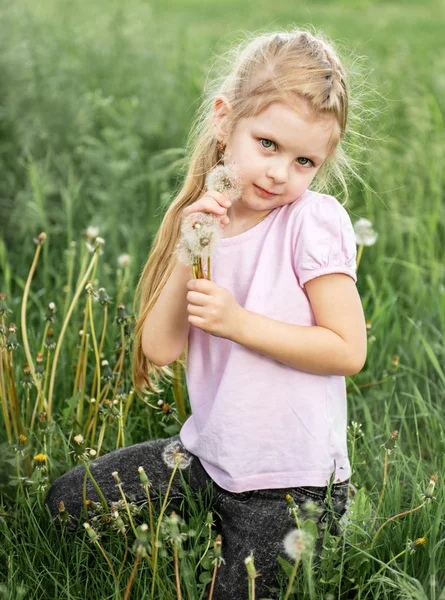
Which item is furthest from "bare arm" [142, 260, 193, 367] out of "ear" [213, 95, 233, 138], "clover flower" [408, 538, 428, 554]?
"clover flower" [408, 538, 428, 554]

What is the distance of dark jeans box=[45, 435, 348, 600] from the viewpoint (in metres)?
1.98

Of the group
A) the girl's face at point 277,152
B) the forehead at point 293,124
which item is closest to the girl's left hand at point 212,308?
the girl's face at point 277,152

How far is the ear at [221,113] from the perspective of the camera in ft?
6.47

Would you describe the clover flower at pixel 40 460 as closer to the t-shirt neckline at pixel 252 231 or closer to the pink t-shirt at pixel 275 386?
the pink t-shirt at pixel 275 386

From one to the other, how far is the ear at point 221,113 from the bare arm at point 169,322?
324mm

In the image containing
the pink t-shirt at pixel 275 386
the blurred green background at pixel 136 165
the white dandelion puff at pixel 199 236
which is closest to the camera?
the white dandelion puff at pixel 199 236

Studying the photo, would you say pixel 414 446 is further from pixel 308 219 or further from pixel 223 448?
pixel 308 219

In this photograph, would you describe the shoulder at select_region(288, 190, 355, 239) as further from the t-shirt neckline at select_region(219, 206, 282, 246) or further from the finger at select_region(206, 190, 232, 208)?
the finger at select_region(206, 190, 232, 208)

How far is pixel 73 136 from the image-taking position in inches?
169

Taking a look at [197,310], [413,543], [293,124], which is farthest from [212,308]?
[413,543]

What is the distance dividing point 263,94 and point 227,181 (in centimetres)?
21

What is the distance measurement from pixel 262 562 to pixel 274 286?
2.13 ft

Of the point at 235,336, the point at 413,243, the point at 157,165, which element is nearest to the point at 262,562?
the point at 235,336

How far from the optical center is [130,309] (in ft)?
10.00
